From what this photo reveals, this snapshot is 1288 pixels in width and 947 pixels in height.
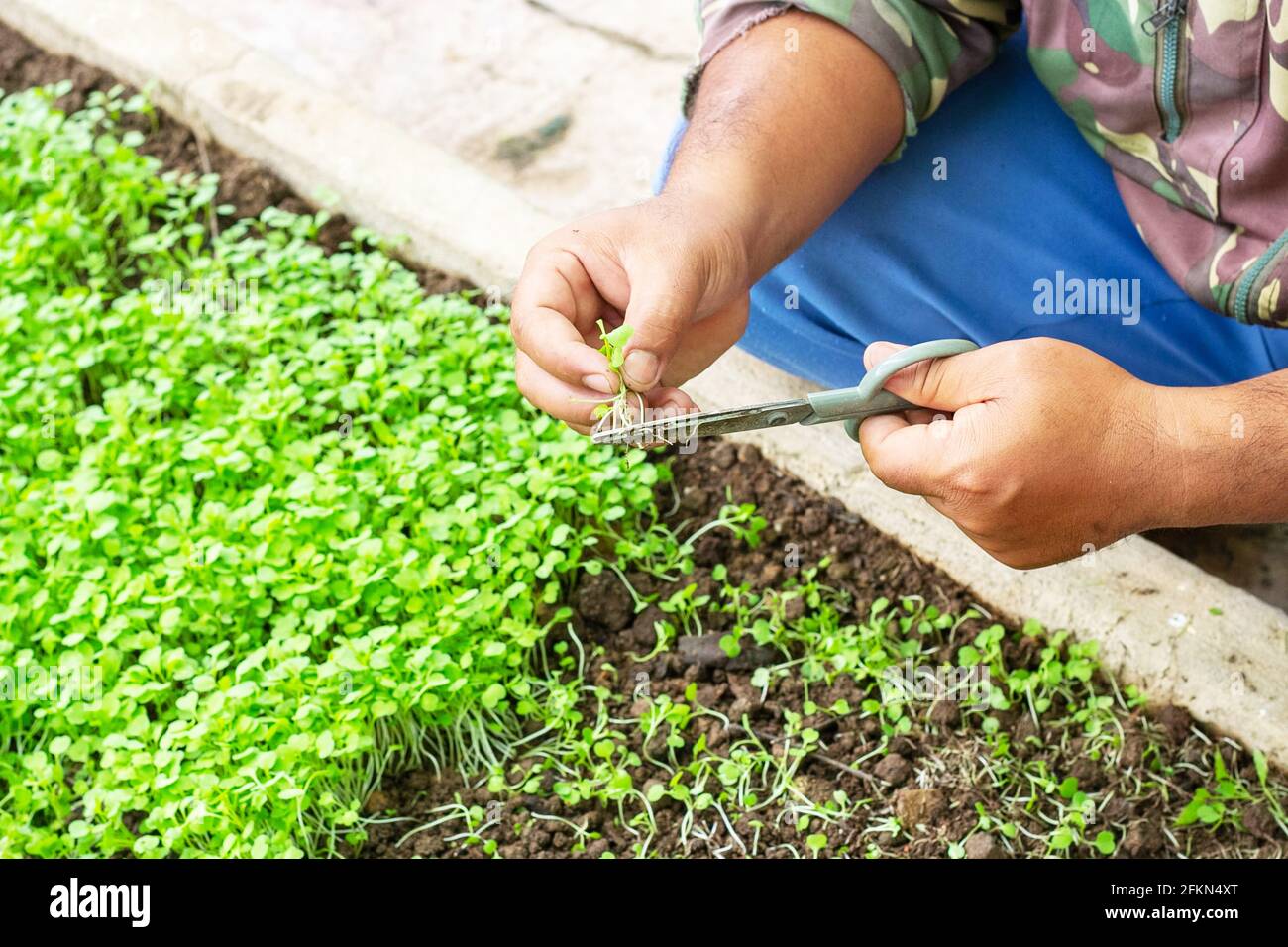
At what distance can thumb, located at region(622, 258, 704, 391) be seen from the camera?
1720 mm

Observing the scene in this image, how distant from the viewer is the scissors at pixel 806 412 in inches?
64.2

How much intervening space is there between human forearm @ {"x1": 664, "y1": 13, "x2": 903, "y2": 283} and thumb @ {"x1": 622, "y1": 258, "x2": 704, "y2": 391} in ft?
0.71

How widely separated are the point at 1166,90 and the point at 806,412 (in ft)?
2.83

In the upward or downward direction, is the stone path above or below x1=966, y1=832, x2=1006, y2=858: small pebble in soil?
above

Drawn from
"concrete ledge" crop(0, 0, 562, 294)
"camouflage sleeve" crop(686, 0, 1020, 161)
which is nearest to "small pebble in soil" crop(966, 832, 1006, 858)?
"camouflage sleeve" crop(686, 0, 1020, 161)

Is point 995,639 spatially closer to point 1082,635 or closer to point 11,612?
point 1082,635

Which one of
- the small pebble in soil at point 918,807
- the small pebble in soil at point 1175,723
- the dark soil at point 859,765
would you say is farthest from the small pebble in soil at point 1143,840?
the small pebble in soil at point 918,807

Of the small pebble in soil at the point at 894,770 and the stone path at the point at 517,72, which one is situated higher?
the stone path at the point at 517,72

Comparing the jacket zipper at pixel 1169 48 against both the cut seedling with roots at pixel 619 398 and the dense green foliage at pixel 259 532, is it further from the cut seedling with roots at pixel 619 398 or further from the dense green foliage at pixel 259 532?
the dense green foliage at pixel 259 532

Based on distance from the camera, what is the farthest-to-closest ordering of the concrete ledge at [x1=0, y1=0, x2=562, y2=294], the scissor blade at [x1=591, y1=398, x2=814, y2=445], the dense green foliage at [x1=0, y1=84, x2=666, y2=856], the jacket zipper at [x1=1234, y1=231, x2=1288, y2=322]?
the concrete ledge at [x1=0, y1=0, x2=562, y2=294] < the dense green foliage at [x1=0, y1=84, x2=666, y2=856] < the jacket zipper at [x1=1234, y1=231, x2=1288, y2=322] < the scissor blade at [x1=591, y1=398, x2=814, y2=445]

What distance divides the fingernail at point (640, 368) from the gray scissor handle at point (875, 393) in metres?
0.21

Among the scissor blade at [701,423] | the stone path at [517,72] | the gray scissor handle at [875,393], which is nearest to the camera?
the scissor blade at [701,423]

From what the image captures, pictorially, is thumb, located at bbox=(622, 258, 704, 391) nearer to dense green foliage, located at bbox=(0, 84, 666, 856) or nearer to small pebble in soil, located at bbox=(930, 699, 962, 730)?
dense green foliage, located at bbox=(0, 84, 666, 856)
